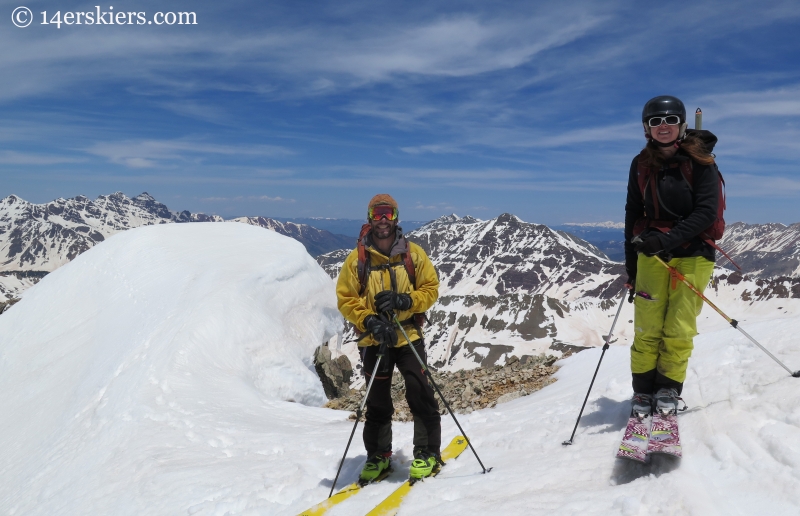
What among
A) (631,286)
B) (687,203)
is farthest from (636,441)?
(687,203)

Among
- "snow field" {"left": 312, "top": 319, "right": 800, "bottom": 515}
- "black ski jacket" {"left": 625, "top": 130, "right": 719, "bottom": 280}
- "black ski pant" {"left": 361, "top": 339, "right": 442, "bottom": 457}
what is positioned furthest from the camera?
"black ski pant" {"left": 361, "top": 339, "right": 442, "bottom": 457}

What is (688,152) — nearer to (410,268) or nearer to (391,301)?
(410,268)

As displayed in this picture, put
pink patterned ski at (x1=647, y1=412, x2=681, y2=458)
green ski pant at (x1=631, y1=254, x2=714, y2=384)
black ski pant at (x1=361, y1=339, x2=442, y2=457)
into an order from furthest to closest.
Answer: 1. black ski pant at (x1=361, y1=339, x2=442, y2=457)
2. green ski pant at (x1=631, y1=254, x2=714, y2=384)
3. pink patterned ski at (x1=647, y1=412, x2=681, y2=458)

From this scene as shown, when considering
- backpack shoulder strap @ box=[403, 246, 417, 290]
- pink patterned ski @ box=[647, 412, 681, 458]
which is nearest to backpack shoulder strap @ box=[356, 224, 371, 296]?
backpack shoulder strap @ box=[403, 246, 417, 290]

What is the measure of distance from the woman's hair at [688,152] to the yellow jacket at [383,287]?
3280 millimetres

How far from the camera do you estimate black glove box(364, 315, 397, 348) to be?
20.3 feet

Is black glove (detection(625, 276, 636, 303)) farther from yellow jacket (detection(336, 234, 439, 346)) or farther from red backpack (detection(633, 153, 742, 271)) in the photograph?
yellow jacket (detection(336, 234, 439, 346))

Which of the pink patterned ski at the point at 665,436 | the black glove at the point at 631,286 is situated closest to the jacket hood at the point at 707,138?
the black glove at the point at 631,286

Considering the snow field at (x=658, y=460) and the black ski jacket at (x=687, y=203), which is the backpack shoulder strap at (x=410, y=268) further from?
the black ski jacket at (x=687, y=203)

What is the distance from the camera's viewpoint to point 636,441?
5.50 meters

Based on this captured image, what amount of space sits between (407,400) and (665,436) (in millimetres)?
3264

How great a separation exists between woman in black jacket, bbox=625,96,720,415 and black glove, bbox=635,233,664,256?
1cm

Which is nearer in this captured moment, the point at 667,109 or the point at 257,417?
the point at 667,109

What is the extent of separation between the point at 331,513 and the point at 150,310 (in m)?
12.3
